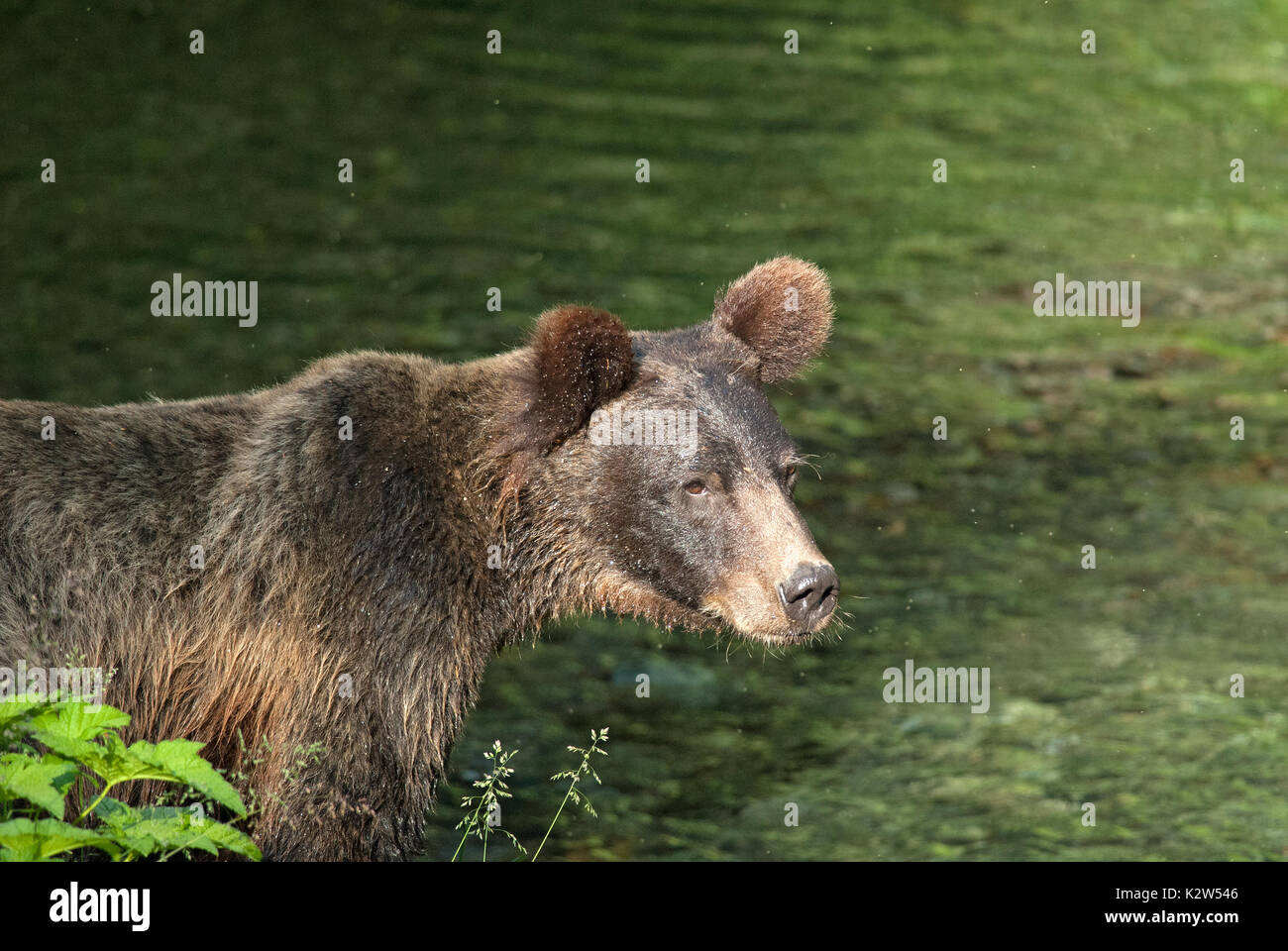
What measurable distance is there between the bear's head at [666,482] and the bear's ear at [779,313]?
448 millimetres

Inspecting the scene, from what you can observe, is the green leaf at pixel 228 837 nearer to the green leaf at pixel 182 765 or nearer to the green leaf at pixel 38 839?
the green leaf at pixel 182 765

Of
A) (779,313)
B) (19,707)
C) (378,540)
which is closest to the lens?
(19,707)

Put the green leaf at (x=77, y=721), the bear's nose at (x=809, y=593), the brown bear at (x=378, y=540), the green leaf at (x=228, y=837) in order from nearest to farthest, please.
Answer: the green leaf at (x=77, y=721), the green leaf at (x=228, y=837), the brown bear at (x=378, y=540), the bear's nose at (x=809, y=593)

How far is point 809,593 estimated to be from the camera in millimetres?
7008

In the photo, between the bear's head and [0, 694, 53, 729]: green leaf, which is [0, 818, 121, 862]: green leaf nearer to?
[0, 694, 53, 729]: green leaf

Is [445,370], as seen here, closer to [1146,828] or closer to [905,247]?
[1146,828]

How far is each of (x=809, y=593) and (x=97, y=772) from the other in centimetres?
304

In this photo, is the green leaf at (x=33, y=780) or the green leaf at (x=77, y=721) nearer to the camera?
the green leaf at (x=33, y=780)

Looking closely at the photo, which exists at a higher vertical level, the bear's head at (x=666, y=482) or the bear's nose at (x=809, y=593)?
the bear's head at (x=666, y=482)

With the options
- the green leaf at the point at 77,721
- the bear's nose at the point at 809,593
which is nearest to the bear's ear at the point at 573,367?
the bear's nose at the point at 809,593

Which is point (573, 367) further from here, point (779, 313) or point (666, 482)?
point (779, 313)

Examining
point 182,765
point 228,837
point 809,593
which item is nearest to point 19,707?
point 182,765

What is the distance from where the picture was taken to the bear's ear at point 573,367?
7176mm

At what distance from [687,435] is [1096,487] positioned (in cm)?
704
